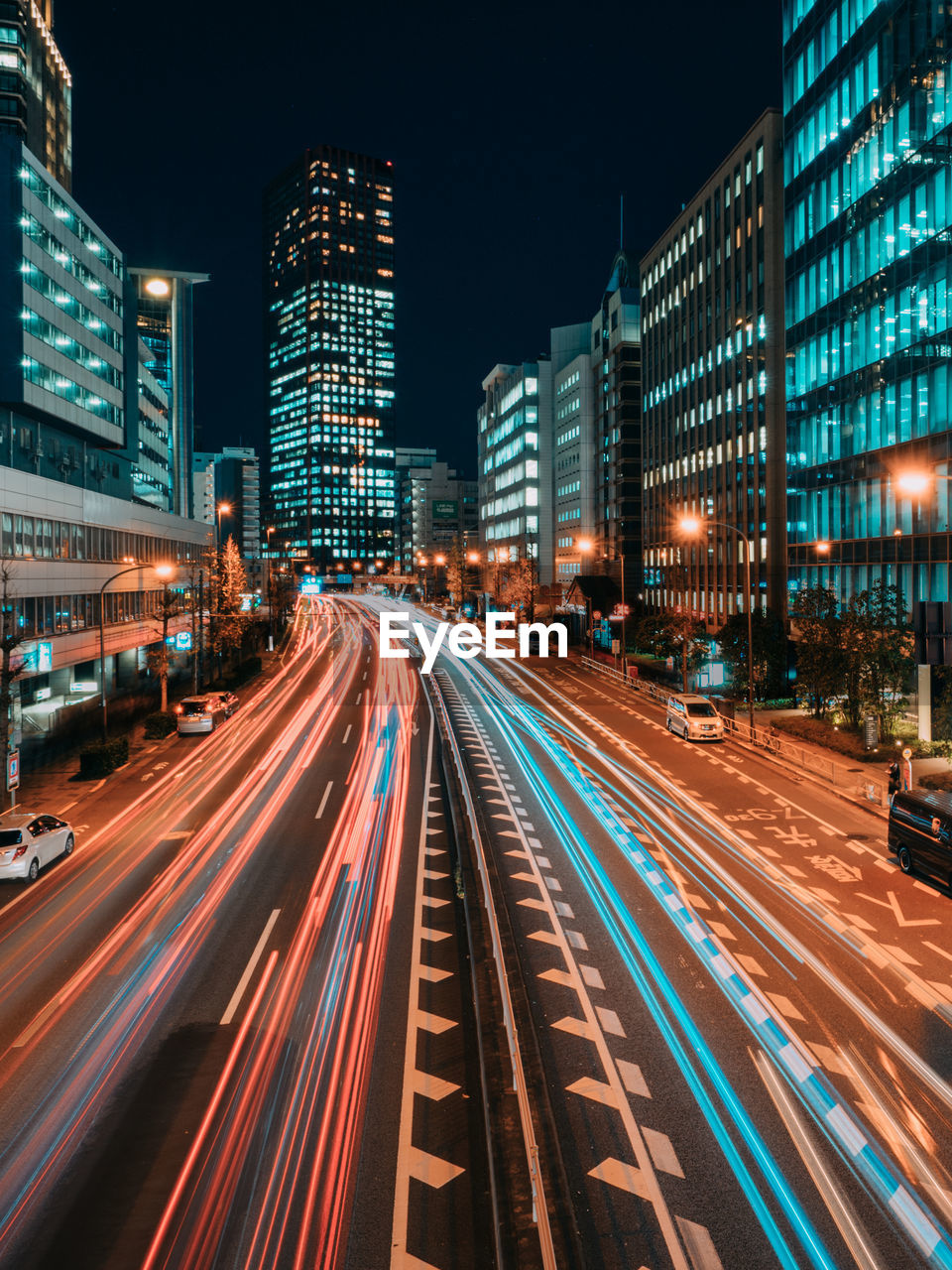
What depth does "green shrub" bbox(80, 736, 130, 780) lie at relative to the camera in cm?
3262

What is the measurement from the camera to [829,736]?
36.2 metres

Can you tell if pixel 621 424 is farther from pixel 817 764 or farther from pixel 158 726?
pixel 817 764

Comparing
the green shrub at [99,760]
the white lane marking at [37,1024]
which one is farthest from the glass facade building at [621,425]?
the white lane marking at [37,1024]

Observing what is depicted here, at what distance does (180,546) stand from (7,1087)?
241ft

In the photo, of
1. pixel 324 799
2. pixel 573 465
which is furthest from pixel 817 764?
pixel 573 465

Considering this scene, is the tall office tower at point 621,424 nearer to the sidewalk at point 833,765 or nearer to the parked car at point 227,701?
the parked car at point 227,701

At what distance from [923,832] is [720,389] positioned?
61.4 meters

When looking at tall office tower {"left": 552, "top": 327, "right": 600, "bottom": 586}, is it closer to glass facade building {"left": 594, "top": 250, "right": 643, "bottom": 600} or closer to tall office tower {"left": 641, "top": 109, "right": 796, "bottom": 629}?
glass facade building {"left": 594, "top": 250, "right": 643, "bottom": 600}

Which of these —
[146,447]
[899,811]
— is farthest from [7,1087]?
[146,447]

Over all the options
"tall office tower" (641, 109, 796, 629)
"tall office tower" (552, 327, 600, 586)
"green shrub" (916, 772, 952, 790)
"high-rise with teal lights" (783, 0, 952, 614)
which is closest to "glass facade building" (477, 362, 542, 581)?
"tall office tower" (552, 327, 600, 586)

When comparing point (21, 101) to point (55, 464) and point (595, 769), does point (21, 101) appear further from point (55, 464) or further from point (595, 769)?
point (595, 769)

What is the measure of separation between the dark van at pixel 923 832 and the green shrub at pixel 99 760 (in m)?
27.7

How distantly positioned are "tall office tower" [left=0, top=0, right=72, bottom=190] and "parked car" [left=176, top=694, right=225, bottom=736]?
84.0m

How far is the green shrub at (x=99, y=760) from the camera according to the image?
32625 mm
